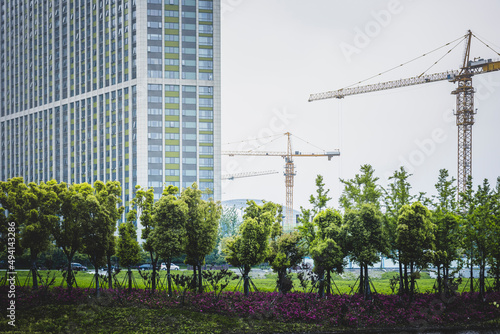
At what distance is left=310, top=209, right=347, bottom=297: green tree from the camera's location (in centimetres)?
2731

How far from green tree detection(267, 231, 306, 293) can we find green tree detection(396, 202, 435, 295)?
5.93 meters

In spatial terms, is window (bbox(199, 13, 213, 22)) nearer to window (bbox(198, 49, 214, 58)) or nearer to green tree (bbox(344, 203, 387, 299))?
window (bbox(198, 49, 214, 58))

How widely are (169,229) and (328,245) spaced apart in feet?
30.6

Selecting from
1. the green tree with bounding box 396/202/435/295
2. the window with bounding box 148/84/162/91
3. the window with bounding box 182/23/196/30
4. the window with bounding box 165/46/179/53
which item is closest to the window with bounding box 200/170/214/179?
the window with bounding box 148/84/162/91

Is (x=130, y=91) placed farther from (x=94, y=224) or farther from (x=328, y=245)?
(x=328, y=245)

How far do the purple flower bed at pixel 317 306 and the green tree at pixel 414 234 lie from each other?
7.46 feet

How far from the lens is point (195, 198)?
1172 inches

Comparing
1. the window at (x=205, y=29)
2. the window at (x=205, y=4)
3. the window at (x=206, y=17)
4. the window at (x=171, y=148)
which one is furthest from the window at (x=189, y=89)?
the window at (x=205, y=4)

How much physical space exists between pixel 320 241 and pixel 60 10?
92138 millimetres

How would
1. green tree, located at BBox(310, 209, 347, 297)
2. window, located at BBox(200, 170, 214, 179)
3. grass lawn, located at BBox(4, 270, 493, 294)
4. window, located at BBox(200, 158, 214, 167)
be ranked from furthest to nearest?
window, located at BBox(200, 158, 214, 167) < window, located at BBox(200, 170, 214, 179) < grass lawn, located at BBox(4, 270, 493, 294) < green tree, located at BBox(310, 209, 347, 297)

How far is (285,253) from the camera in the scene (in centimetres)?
2930

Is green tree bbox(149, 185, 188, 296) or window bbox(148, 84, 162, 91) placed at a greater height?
window bbox(148, 84, 162, 91)

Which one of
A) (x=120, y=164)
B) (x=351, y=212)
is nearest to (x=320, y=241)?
(x=351, y=212)

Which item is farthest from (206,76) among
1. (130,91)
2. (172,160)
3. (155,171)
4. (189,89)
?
(155,171)
